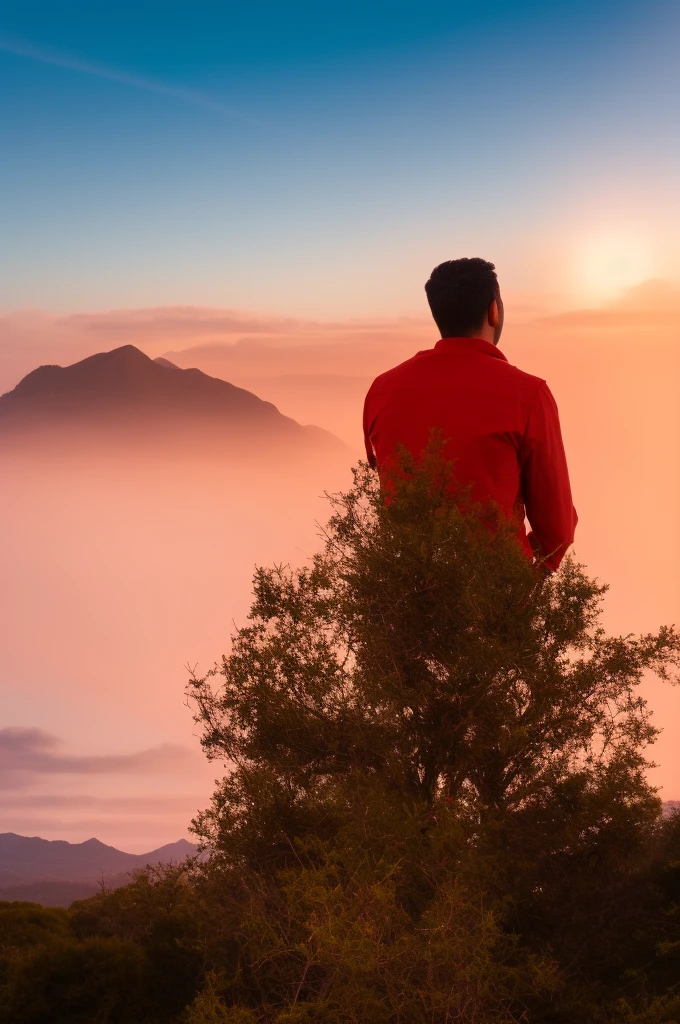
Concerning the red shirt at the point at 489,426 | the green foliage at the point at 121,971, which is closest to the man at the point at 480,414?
the red shirt at the point at 489,426

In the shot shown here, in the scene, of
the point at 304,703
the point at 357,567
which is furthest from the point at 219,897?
the point at 357,567

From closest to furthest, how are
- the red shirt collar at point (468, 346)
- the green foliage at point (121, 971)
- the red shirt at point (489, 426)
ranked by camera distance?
the red shirt at point (489, 426), the red shirt collar at point (468, 346), the green foliage at point (121, 971)

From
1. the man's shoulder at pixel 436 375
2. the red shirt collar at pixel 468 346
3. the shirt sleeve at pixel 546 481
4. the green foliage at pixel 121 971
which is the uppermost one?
the red shirt collar at pixel 468 346

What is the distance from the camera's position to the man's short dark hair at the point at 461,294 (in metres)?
5.52

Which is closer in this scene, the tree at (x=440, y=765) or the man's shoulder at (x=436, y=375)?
the tree at (x=440, y=765)

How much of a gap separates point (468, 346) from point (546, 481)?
0.85m

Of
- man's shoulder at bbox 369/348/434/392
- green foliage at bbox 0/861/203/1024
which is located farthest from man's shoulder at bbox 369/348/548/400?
green foliage at bbox 0/861/203/1024

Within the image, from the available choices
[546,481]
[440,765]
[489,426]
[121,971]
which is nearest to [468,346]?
[489,426]

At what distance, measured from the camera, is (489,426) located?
513 cm

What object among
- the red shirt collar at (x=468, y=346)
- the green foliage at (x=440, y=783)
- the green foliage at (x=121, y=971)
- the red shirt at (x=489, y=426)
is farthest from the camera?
the green foliage at (x=121, y=971)

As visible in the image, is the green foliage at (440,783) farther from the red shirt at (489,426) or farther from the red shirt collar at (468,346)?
the red shirt collar at (468,346)

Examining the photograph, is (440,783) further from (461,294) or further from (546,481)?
(461,294)

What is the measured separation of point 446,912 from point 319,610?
1.67 metres

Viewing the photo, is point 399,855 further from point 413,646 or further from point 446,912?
point 413,646
